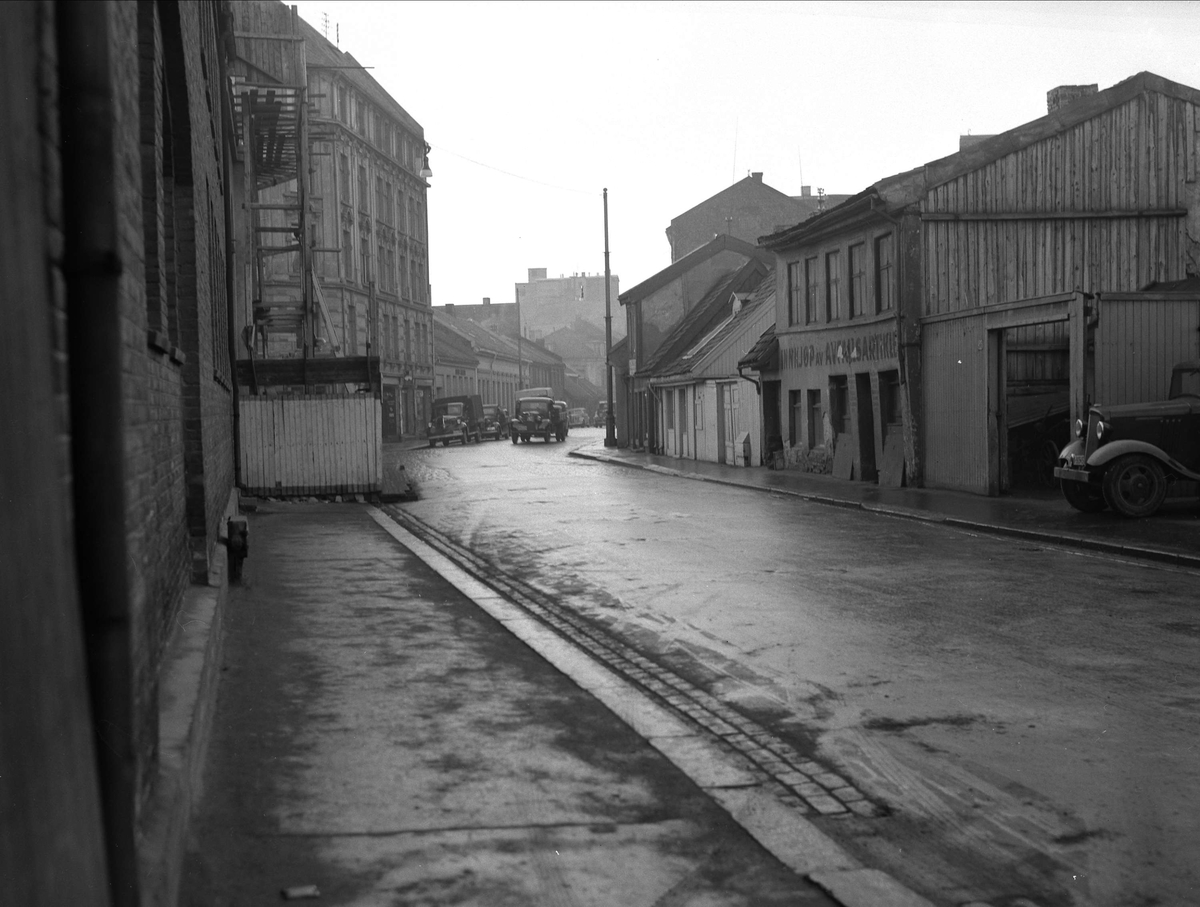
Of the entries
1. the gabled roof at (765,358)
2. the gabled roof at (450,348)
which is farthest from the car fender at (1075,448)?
the gabled roof at (450,348)

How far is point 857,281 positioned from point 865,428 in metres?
3.19

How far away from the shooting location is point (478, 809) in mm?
4965

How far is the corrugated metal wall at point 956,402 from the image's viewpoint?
2145 centimetres

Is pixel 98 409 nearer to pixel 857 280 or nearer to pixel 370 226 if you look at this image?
pixel 857 280

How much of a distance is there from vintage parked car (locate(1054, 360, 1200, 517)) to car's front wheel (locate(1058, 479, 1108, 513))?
7cm

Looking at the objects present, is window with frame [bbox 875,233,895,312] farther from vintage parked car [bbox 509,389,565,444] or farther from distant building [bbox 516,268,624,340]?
distant building [bbox 516,268,624,340]

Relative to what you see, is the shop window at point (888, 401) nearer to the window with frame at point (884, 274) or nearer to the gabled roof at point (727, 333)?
the window with frame at point (884, 274)

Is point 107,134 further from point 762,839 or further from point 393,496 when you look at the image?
point 393,496

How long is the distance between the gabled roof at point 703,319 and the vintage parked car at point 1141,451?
2620 cm

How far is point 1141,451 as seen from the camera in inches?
645

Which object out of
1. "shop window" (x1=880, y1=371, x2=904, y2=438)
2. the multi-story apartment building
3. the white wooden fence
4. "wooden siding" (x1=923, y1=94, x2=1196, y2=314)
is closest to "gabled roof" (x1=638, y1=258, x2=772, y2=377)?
the multi-story apartment building

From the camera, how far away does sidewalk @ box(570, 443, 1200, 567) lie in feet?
44.7

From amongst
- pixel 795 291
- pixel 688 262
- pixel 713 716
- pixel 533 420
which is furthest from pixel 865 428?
pixel 533 420

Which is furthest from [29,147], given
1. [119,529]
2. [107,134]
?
[119,529]
